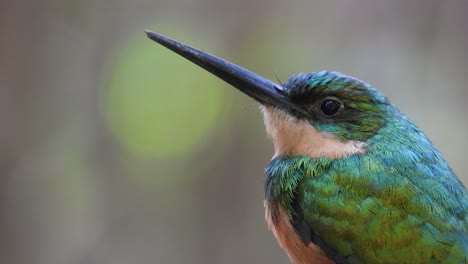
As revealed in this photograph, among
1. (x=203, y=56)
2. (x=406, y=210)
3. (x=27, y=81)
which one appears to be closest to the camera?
(x=406, y=210)

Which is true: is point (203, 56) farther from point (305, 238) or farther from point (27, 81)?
point (27, 81)

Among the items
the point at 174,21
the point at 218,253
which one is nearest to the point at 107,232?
the point at 218,253

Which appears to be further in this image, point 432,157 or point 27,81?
point 27,81

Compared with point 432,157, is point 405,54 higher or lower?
higher

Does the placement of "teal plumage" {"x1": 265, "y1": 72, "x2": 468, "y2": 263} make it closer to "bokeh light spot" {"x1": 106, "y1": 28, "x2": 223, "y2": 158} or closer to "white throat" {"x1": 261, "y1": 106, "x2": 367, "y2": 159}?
"white throat" {"x1": 261, "y1": 106, "x2": 367, "y2": 159}

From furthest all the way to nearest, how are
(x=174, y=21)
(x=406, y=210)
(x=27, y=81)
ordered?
1. (x=174, y=21)
2. (x=27, y=81)
3. (x=406, y=210)

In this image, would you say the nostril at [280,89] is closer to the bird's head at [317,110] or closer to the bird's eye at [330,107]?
the bird's head at [317,110]

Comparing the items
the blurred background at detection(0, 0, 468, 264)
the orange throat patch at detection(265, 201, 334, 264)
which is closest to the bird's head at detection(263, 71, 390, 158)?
the orange throat patch at detection(265, 201, 334, 264)
